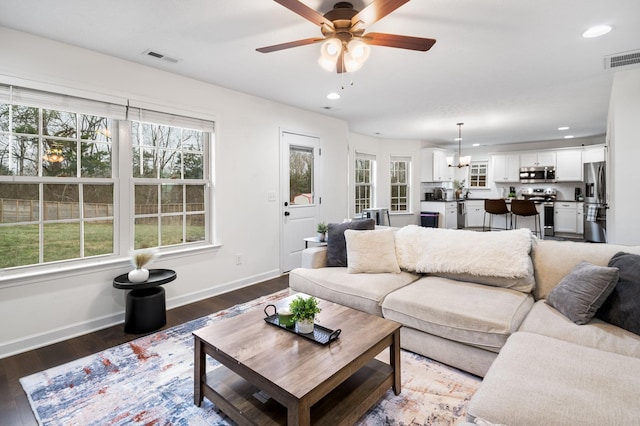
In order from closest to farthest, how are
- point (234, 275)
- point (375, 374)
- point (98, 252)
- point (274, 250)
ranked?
point (375, 374), point (98, 252), point (234, 275), point (274, 250)

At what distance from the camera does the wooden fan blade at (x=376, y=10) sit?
67.6 inches

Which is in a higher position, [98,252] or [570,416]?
[98,252]

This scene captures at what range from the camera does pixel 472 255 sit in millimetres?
2609

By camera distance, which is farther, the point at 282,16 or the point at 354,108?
the point at 354,108

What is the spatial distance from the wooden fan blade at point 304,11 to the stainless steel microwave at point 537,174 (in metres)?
8.37

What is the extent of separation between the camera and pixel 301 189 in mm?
4949

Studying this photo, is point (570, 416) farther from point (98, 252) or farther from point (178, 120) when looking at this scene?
point (178, 120)

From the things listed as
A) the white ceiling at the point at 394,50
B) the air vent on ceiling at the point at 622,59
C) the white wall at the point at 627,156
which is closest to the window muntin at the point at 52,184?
the white ceiling at the point at 394,50

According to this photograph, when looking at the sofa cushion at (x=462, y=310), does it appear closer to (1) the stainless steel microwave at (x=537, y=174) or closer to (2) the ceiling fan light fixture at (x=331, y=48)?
(2) the ceiling fan light fixture at (x=331, y=48)

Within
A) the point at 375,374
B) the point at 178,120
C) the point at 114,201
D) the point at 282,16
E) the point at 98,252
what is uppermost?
the point at 282,16

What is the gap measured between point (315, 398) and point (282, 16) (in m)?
2.42

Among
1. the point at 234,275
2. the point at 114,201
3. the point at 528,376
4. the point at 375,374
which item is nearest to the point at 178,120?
the point at 114,201

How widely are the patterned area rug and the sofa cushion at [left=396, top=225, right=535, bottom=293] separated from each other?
0.79m

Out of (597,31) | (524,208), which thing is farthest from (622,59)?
(524,208)
